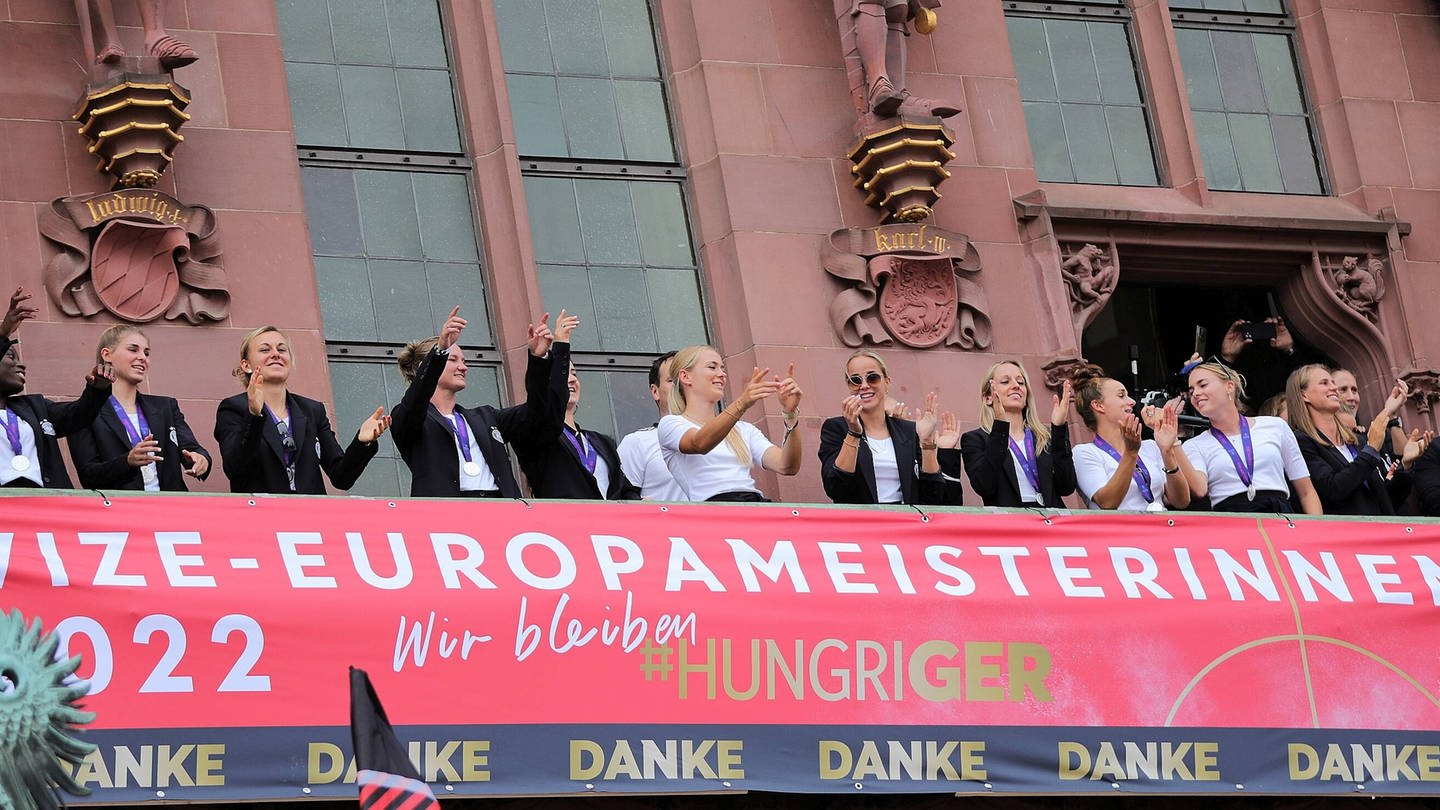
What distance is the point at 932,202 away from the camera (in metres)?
16.9

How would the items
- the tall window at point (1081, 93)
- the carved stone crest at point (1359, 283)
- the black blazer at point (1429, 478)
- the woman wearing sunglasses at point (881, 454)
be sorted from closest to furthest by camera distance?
1. the woman wearing sunglasses at point (881, 454)
2. the black blazer at point (1429, 478)
3. the carved stone crest at point (1359, 283)
4. the tall window at point (1081, 93)

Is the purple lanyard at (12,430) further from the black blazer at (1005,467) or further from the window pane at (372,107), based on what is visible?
the black blazer at (1005,467)

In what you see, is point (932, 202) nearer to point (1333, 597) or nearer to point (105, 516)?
point (1333, 597)

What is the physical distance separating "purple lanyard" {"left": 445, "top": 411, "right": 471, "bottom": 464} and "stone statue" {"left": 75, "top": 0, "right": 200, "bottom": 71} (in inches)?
112

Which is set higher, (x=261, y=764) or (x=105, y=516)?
(x=105, y=516)

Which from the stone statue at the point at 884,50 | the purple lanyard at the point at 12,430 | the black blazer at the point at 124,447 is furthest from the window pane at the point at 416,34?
the purple lanyard at the point at 12,430

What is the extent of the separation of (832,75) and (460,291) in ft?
9.46

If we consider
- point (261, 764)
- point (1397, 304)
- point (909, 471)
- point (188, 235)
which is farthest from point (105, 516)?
point (1397, 304)

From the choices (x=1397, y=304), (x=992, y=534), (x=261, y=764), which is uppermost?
(x=1397, y=304)

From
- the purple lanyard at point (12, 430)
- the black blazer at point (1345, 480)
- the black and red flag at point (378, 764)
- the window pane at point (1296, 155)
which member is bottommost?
the black and red flag at point (378, 764)

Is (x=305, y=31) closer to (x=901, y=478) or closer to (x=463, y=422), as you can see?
(x=463, y=422)

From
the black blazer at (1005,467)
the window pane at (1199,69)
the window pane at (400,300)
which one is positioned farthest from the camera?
the window pane at (1199,69)

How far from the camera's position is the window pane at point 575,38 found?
1722cm

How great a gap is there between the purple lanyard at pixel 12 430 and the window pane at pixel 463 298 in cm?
354
